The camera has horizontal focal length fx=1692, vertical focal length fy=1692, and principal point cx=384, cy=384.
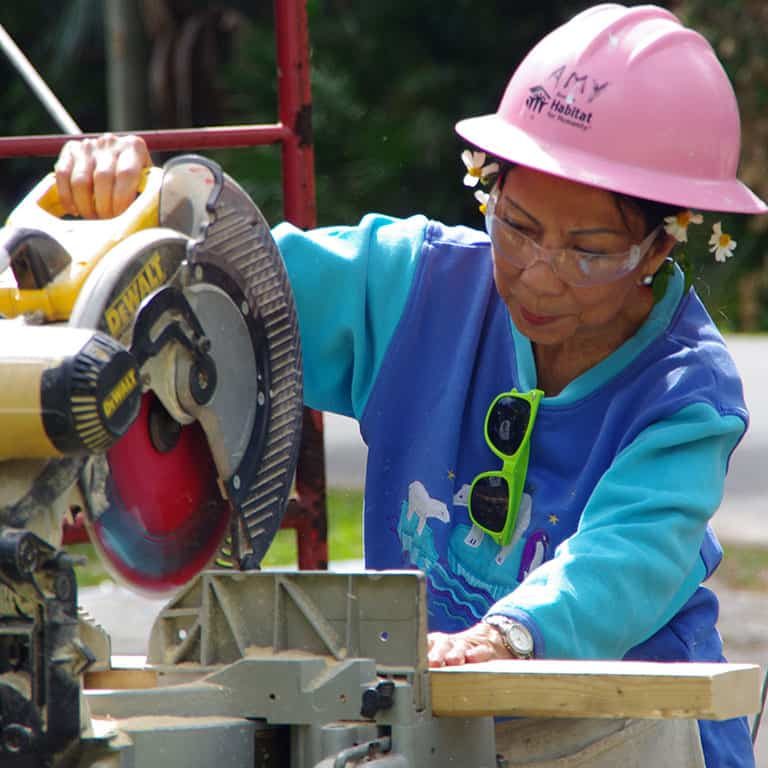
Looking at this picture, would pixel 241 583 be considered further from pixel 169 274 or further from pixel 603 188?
pixel 603 188

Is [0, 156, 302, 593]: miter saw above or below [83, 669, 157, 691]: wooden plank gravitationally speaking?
above

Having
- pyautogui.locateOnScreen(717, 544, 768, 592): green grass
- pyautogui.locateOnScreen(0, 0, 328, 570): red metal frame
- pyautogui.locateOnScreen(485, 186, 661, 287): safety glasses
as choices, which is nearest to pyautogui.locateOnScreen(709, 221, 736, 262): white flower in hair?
pyautogui.locateOnScreen(485, 186, 661, 287): safety glasses

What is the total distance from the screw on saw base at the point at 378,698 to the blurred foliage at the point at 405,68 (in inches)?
497

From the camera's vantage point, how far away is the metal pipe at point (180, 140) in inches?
135

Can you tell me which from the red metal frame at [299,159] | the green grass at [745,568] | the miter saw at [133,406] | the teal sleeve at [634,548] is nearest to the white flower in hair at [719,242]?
the teal sleeve at [634,548]

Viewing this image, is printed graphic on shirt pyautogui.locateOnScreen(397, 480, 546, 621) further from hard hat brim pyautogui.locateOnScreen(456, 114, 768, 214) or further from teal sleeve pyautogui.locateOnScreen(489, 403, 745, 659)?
hard hat brim pyautogui.locateOnScreen(456, 114, 768, 214)

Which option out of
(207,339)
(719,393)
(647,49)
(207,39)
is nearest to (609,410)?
(719,393)

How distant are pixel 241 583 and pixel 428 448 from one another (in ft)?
2.52

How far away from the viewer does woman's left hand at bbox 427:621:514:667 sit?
2180 mm

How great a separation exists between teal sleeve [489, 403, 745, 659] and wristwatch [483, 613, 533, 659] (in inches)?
0.6

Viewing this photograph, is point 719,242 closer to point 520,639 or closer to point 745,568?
point 520,639

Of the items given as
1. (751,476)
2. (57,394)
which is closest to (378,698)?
(57,394)

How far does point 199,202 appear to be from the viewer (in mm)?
2238

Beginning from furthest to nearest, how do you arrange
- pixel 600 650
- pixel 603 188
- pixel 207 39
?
pixel 207 39, pixel 603 188, pixel 600 650
